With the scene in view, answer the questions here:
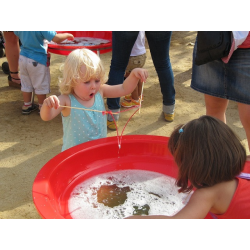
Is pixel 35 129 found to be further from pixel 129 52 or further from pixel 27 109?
pixel 129 52

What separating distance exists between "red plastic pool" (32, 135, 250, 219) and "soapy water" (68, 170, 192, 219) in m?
0.04

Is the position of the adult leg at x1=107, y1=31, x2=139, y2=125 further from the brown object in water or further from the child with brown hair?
the child with brown hair

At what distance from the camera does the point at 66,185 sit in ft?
6.30

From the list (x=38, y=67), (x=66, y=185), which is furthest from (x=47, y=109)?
(x=38, y=67)

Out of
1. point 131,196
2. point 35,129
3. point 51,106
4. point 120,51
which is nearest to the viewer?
point 51,106

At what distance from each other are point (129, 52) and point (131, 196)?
1229mm

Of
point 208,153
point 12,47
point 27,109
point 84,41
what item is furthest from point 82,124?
point 12,47

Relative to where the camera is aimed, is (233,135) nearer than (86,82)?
Yes

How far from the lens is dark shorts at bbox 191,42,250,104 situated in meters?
1.92

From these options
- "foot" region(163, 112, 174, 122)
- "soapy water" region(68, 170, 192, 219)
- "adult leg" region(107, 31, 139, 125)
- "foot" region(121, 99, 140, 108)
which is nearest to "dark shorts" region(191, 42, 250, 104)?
"soapy water" region(68, 170, 192, 219)

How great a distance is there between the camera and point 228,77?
200 cm

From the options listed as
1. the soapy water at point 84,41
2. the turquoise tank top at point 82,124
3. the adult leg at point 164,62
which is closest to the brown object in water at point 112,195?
the turquoise tank top at point 82,124
